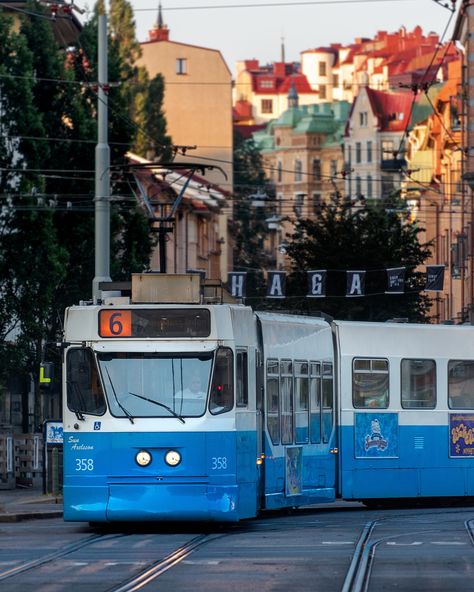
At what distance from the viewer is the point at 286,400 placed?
24219mm

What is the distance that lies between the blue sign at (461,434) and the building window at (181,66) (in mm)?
83468

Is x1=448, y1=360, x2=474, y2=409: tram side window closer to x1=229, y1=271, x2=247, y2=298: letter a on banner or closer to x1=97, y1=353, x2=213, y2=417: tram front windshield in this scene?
x1=97, y1=353, x2=213, y2=417: tram front windshield

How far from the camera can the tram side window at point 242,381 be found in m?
21.9

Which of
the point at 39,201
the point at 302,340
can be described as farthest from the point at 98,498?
the point at 39,201

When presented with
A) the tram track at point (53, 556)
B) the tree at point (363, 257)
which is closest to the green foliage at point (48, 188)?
the tram track at point (53, 556)

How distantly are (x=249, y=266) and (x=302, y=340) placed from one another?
90142 mm

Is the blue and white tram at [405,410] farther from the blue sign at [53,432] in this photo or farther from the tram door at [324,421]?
the blue sign at [53,432]

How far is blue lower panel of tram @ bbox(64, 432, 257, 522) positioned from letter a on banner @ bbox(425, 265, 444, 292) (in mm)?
30516

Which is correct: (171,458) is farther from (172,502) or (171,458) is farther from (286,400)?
(286,400)

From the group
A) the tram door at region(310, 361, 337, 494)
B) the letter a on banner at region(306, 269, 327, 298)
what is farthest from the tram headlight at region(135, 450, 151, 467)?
the letter a on banner at region(306, 269, 327, 298)

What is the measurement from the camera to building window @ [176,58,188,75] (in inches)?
4338

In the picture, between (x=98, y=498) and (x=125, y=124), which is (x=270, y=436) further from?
(x=125, y=124)

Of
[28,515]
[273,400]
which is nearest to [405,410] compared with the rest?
[273,400]

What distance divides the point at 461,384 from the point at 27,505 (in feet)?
22.2
